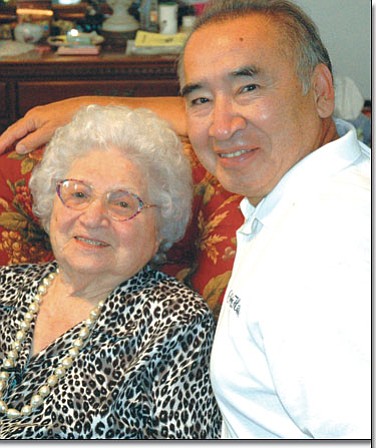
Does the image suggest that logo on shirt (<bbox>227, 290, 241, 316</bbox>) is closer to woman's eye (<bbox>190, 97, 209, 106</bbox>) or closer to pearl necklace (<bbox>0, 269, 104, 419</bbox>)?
woman's eye (<bbox>190, 97, 209, 106</bbox>)

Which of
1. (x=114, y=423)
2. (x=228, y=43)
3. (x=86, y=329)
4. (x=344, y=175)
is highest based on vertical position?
(x=228, y=43)

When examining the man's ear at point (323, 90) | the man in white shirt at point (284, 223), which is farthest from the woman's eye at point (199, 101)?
the man's ear at point (323, 90)

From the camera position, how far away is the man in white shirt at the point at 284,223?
3.97ft

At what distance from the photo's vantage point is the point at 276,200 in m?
1.51

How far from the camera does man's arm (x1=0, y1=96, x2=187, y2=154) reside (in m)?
2.14

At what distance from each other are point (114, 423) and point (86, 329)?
0.23 metres

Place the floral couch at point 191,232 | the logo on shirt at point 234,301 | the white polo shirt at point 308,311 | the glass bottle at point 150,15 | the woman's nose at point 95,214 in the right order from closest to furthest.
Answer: the white polo shirt at point 308,311
the logo on shirt at point 234,301
the woman's nose at point 95,214
the floral couch at point 191,232
the glass bottle at point 150,15

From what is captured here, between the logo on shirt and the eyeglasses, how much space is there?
0.51 metres

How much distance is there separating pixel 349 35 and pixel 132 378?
8.61 ft

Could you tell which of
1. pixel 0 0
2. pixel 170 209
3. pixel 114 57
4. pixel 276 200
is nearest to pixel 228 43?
pixel 276 200

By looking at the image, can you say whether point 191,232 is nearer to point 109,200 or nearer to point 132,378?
point 109,200

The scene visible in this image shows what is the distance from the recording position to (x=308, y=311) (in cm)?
123

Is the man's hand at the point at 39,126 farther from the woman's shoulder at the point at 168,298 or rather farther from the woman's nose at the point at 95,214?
the woman's shoulder at the point at 168,298

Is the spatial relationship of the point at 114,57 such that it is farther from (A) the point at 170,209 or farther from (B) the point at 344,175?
(B) the point at 344,175
